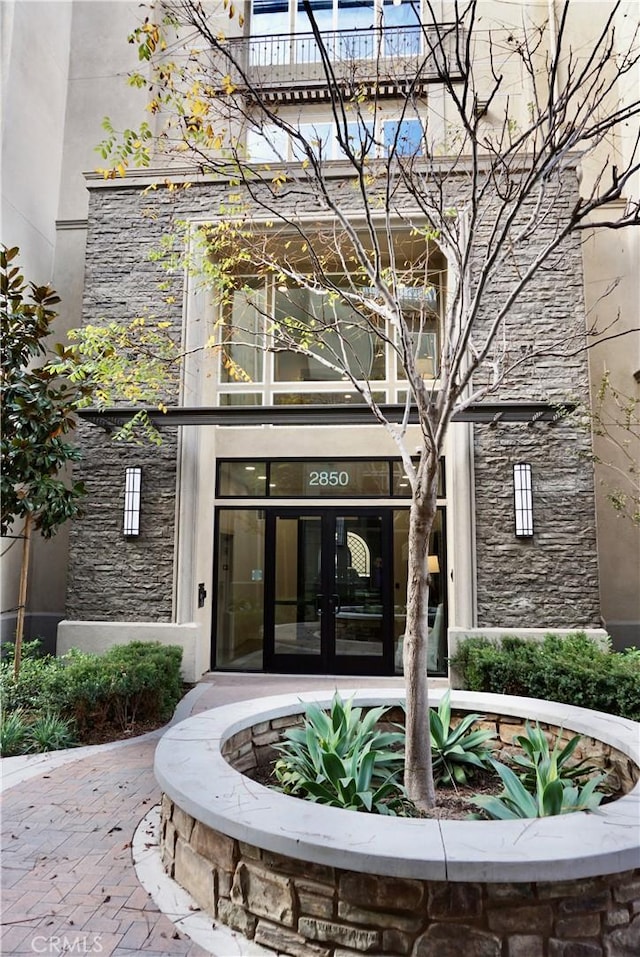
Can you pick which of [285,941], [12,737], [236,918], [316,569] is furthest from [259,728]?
[316,569]

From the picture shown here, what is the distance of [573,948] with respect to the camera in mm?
2465

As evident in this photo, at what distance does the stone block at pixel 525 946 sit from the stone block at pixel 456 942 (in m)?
0.05

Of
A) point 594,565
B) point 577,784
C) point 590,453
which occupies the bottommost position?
point 577,784

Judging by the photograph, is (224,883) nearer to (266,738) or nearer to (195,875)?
(195,875)

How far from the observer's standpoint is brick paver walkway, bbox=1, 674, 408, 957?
287 cm

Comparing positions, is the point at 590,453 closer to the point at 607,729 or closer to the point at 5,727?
the point at 607,729

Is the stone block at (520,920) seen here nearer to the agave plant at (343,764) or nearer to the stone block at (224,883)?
the agave plant at (343,764)

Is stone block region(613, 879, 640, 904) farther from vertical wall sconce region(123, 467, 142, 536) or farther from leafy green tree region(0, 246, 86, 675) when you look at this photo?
vertical wall sconce region(123, 467, 142, 536)

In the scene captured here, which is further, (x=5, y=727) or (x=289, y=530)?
(x=289, y=530)

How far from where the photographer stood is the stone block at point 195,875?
9.87ft

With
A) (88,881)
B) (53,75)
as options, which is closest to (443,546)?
(88,881)

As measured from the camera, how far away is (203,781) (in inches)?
132

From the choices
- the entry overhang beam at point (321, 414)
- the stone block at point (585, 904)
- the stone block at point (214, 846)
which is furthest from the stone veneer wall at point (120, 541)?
the stone block at point (585, 904)

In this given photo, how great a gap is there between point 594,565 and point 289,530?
4512 mm
